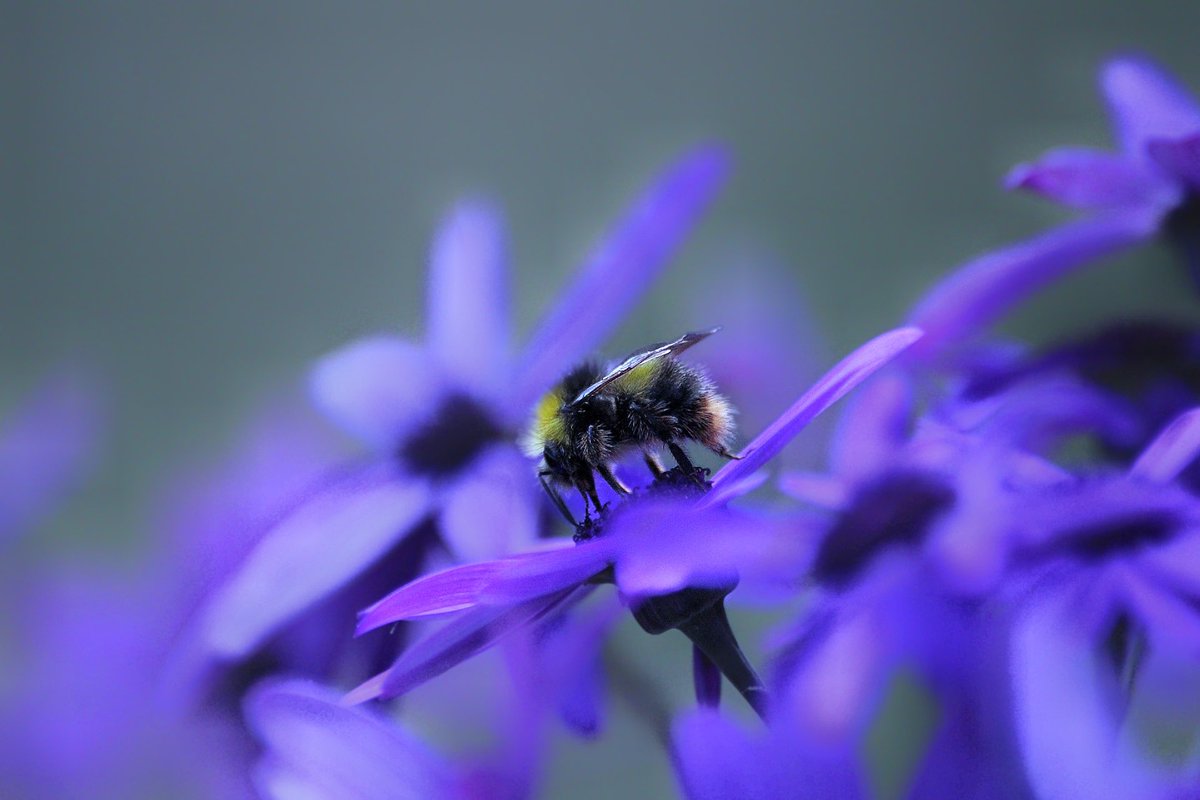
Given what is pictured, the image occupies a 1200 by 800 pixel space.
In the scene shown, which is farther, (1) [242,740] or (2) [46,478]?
(2) [46,478]

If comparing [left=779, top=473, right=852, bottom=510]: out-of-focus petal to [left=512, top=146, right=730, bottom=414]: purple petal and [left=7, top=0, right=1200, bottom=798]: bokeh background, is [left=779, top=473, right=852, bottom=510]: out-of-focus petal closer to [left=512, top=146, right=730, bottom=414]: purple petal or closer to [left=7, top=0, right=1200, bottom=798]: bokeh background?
[left=512, top=146, right=730, bottom=414]: purple petal

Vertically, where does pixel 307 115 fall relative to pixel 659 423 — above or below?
above

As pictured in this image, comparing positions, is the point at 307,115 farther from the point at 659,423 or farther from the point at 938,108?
the point at 659,423

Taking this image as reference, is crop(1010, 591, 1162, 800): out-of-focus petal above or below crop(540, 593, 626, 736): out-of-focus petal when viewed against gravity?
below

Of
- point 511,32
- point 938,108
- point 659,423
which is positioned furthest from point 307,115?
point 659,423

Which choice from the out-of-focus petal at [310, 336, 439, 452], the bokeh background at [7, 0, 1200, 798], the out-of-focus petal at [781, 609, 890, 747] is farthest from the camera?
the bokeh background at [7, 0, 1200, 798]

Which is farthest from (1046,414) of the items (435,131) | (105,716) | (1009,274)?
(435,131)

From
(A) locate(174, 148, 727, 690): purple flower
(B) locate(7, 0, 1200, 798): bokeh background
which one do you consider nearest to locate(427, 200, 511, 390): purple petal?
(A) locate(174, 148, 727, 690): purple flower
